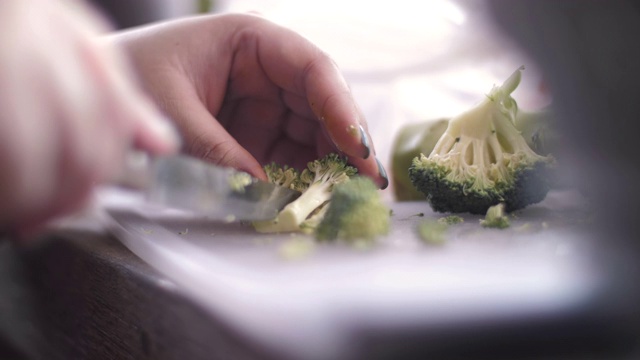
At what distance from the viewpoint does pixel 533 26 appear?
443mm

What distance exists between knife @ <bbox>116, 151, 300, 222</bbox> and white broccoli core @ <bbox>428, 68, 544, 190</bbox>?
21 cm

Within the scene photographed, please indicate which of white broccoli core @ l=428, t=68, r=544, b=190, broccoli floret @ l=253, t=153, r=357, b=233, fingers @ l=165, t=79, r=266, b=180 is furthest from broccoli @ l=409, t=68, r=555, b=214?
fingers @ l=165, t=79, r=266, b=180

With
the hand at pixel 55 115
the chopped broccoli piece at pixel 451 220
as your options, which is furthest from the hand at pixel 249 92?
the hand at pixel 55 115

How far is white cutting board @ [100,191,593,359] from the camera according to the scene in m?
0.38

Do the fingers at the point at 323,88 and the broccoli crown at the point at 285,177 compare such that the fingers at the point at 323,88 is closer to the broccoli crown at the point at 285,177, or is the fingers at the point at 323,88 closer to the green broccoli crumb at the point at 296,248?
the broccoli crown at the point at 285,177

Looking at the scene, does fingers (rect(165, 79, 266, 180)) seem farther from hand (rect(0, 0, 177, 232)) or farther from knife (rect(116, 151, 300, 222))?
hand (rect(0, 0, 177, 232))

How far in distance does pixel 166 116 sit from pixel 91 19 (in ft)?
0.61

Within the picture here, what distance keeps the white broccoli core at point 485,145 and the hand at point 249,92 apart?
10 centimetres

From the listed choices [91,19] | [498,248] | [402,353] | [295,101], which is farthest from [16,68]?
[295,101]

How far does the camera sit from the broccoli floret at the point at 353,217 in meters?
0.57

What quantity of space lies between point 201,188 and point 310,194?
18 cm

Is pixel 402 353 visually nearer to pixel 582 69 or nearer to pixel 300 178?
pixel 582 69

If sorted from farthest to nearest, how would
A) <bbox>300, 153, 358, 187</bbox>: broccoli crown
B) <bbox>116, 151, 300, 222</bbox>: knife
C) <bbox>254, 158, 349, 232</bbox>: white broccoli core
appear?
1. <bbox>300, 153, 358, 187</bbox>: broccoli crown
2. <bbox>254, 158, 349, 232</bbox>: white broccoli core
3. <bbox>116, 151, 300, 222</bbox>: knife

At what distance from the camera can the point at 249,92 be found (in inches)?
35.1
